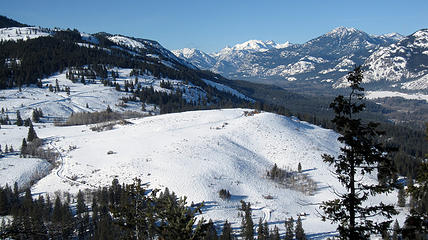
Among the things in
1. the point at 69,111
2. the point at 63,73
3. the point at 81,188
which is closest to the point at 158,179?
the point at 81,188

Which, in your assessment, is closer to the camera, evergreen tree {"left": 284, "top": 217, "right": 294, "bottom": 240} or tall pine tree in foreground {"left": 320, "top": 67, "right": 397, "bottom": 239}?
tall pine tree in foreground {"left": 320, "top": 67, "right": 397, "bottom": 239}

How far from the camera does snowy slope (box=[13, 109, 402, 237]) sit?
52469mm

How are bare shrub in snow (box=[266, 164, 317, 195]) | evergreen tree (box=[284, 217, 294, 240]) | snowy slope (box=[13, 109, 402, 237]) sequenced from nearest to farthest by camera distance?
evergreen tree (box=[284, 217, 294, 240])
snowy slope (box=[13, 109, 402, 237])
bare shrub in snow (box=[266, 164, 317, 195])

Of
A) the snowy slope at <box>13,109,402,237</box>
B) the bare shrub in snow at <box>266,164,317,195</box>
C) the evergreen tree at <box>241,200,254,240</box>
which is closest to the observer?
the evergreen tree at <box>241,200,254,240</box>

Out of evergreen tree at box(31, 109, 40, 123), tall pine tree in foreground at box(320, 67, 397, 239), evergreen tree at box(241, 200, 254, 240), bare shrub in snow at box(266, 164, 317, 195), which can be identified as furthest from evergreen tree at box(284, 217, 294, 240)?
evergreen tree at box(31, 109, 40, 123)

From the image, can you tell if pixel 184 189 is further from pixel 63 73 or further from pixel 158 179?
pixel 63 73

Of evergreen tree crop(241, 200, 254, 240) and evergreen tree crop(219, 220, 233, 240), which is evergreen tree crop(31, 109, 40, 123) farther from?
evergreen tree crop(219, 220, 233, 240)

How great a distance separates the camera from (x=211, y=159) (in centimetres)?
Answer: 6406

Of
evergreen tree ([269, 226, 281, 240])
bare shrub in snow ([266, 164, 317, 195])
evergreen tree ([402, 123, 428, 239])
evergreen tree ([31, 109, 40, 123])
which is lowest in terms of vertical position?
evergreen tree ([269, 226, 281, 240])

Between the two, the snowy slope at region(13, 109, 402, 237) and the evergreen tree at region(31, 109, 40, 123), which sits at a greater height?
the evergreen tree at region(31, 109, 40, 123)

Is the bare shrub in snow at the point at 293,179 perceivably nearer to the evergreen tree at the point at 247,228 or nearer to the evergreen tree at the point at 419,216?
the evergreen tree at the point at 247,228

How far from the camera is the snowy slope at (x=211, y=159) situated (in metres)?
52.5

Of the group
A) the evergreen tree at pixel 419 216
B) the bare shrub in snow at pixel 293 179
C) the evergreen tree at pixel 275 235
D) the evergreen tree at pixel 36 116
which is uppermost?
the evergreen tree at pixel 36 116

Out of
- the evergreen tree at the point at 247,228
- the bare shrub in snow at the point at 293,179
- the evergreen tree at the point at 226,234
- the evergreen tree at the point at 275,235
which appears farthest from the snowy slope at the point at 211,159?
the evergreen tree at the point at 226,234
